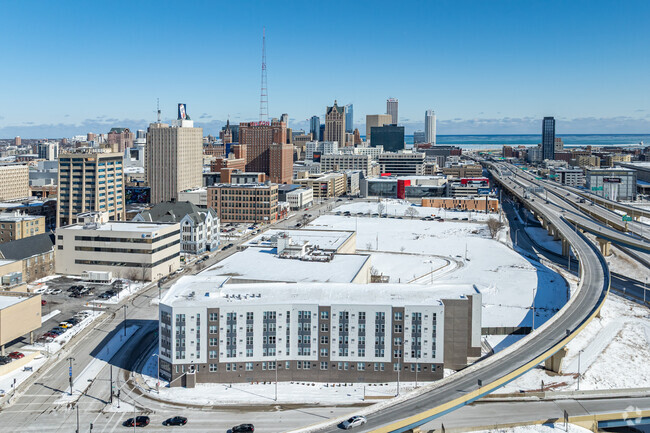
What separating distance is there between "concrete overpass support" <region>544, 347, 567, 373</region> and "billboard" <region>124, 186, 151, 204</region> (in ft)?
444

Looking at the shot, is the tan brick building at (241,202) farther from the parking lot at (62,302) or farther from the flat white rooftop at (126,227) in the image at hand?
the parking lot at (62,302)

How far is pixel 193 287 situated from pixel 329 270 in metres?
18.0

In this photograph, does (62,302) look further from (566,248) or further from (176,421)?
(566,248)

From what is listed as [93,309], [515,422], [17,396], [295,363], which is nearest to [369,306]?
[295,363]

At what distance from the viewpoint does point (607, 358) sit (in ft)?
180

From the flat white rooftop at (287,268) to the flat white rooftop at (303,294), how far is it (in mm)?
6329

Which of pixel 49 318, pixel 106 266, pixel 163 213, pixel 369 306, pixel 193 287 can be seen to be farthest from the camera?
pixel 163 213

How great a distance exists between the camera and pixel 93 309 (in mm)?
66562

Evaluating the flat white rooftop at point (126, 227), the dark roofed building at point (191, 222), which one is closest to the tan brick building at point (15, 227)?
the flat white rooftop at point (126, 227)

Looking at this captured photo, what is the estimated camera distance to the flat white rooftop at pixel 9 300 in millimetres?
52594

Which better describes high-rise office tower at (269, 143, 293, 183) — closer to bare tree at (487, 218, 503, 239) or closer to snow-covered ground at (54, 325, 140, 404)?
bare tree at (487, 218, 503, 239)

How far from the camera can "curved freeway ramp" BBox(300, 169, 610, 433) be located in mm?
35906

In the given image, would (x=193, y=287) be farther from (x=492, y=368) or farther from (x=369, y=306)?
(x=492, y=368)

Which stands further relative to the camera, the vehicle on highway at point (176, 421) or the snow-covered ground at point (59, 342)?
the snow-covered ground at point (59, 342)
